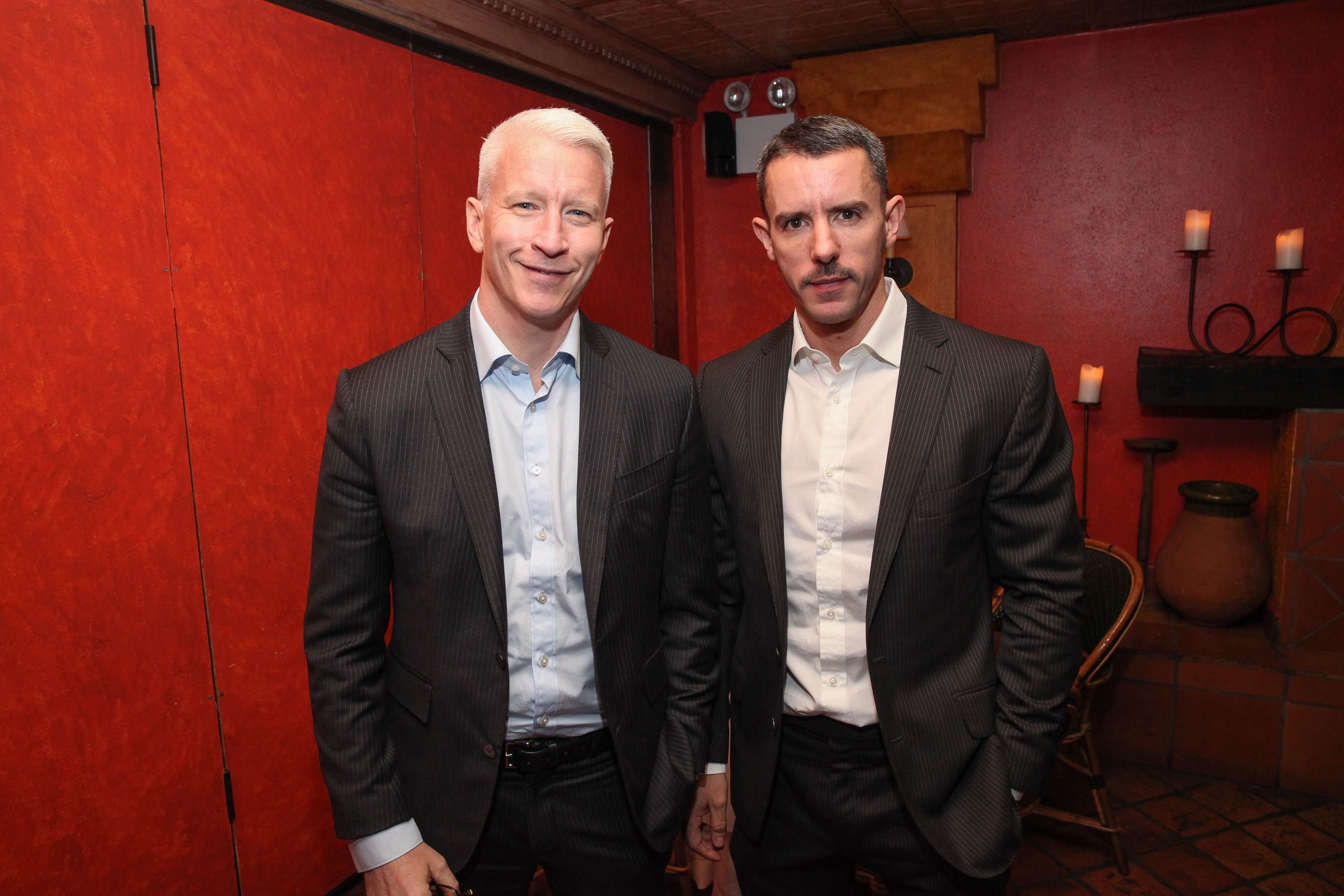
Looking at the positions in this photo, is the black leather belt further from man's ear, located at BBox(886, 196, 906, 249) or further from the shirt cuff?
man's ear, located at BBox(886, 196, 906, 249)

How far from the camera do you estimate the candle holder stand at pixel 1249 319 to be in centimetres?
355

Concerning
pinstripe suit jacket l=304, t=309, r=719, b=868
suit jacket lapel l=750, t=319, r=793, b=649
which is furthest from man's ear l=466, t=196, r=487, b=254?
suit jacket lapel l=750, t=319, r=793, b=649

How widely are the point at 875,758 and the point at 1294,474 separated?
264 cm

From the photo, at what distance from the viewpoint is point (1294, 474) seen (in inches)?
130

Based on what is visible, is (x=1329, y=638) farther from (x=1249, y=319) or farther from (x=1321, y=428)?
(x=1249, y=319)

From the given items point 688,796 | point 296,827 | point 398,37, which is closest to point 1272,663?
point 688,796

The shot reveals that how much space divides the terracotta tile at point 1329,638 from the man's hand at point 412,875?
3.32 m

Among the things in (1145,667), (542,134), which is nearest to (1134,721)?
(1145,667)

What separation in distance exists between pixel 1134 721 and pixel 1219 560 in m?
0.71

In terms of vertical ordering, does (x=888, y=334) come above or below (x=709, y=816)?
above

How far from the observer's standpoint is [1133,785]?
10.9 feet

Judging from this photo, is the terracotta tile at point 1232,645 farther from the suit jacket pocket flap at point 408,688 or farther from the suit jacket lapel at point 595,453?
the suit jacket pocket flap at point 408,688

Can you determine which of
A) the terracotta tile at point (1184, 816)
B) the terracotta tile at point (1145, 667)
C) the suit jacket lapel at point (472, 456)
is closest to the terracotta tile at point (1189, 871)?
the terracotta tile at point (1184, 816)

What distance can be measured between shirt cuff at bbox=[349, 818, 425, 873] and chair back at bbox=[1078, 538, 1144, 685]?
1997 millimetres
